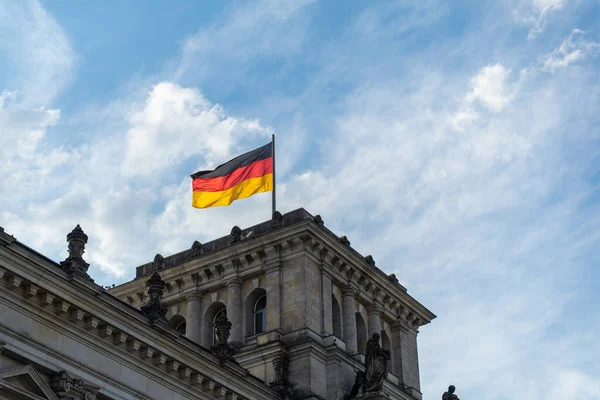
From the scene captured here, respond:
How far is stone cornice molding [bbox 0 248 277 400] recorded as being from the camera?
26.6m

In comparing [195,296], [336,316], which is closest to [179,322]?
[195,296]

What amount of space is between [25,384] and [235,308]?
16681mm

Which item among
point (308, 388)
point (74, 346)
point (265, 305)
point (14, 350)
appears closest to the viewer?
point (14, 350)

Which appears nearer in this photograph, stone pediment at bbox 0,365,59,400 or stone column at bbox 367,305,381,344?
stone pediment at bbox 0,365,59,400

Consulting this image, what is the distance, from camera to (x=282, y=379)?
3784 centimetres

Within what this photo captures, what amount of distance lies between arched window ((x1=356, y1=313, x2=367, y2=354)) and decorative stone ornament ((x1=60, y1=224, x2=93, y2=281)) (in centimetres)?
1720

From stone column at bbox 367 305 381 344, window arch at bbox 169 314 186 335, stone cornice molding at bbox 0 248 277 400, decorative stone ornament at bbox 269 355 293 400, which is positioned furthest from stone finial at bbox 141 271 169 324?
stone column at bbox 367 305 381 344

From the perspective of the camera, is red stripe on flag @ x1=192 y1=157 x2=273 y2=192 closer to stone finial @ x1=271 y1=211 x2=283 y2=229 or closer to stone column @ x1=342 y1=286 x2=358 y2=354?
stone finial @ x1=271 y1=211 x2=283 y2=229

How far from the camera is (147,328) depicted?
98.3 feet

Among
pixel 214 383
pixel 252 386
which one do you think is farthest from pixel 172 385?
pixel 252 386

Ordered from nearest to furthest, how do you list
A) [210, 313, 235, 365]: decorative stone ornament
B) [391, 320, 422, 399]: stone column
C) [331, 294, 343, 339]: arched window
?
1. [210, 313, 235, 365]: decorative stone ornament
2. [331, 294, 343, 339]: arched window
3. [391, 320, 422, 399]: stone column

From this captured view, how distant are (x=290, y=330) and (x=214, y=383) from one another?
312 inches

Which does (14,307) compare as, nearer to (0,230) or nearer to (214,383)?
(0,230)

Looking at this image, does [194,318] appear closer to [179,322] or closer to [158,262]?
[179,322]
